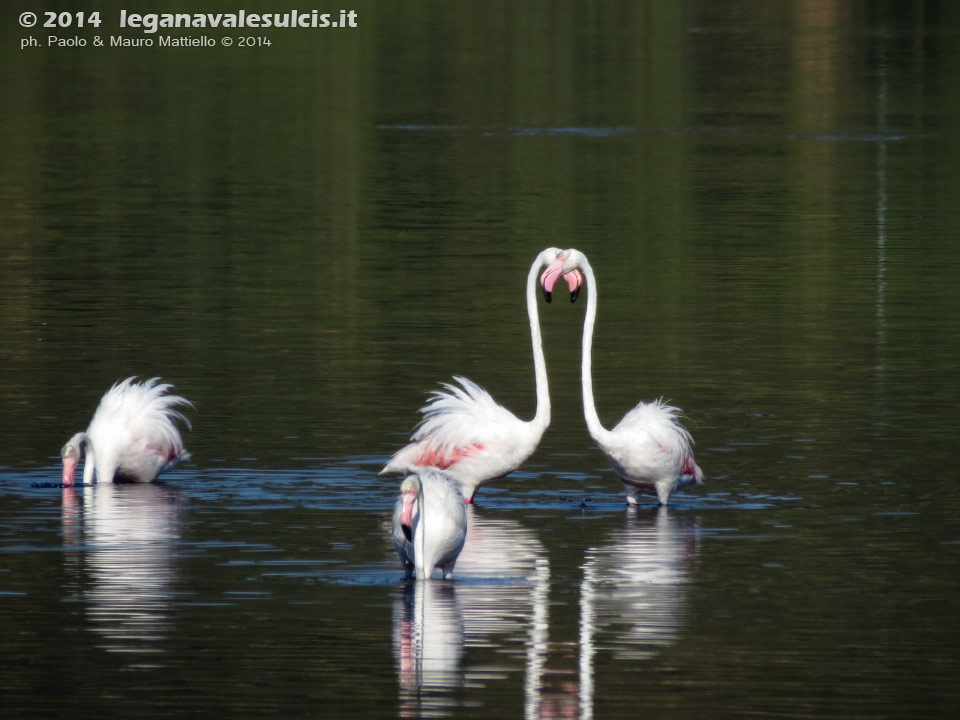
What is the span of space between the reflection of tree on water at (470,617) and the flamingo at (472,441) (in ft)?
2.92

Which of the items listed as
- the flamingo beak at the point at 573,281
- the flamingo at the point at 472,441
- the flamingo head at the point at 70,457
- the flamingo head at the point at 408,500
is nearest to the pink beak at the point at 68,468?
the flamingo head at the point at 70,457

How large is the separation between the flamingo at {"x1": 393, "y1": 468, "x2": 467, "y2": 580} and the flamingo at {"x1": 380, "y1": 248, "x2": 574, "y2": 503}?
6.80ft

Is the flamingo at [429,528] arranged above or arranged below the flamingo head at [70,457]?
below

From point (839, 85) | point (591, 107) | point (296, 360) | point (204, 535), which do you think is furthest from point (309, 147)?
point (204, 535)

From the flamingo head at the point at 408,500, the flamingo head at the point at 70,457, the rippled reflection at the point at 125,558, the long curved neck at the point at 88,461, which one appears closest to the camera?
the rippled reflection at the point at 125,558

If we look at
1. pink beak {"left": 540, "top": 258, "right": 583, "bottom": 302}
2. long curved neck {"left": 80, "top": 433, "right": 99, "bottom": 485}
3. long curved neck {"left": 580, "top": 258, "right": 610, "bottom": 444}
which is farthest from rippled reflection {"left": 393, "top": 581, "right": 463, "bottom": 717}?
long curved neck {"left": 80, "top": 433, "right": 99, "bottom": 485}

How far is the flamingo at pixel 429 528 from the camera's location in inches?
407

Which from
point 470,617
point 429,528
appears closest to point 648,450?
point 429,528

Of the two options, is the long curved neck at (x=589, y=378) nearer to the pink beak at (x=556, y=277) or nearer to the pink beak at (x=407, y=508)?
the pink beak at (x=556, y=277)

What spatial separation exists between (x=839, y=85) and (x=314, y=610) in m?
40.5

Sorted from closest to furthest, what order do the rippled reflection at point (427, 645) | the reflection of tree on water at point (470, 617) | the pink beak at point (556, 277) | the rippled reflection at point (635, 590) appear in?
the rippled reflection at point (427, 645) → the reflection of tree on water at point (470, 617) → the rippled reflection at point (635, 590) → the pink beak at point (556, 277)

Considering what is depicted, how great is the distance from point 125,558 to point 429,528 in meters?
1.70

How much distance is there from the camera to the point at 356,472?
43.6 feet

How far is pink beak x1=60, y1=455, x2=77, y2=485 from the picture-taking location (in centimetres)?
1295
